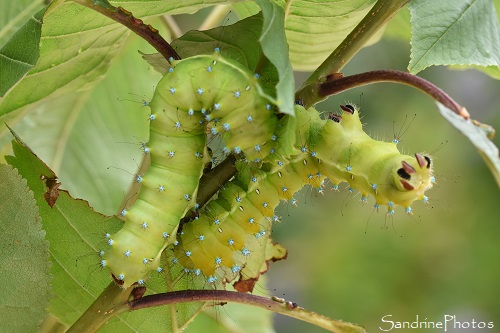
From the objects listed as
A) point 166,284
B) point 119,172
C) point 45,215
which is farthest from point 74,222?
point 119,172

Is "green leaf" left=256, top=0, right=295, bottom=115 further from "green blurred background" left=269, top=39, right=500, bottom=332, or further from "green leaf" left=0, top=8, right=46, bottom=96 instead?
"green blurred background" left=269, top=39, right=500, bottom=332

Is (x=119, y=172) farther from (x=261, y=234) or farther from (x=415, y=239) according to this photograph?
(x=415, y=239)

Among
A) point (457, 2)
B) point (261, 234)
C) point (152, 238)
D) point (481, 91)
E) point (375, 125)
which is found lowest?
point (152, 238)

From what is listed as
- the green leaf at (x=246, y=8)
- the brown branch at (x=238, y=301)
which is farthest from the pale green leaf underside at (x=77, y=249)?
the green leaf at (x=246, y=8)

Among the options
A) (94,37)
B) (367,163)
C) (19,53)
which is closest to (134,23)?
(19,53)

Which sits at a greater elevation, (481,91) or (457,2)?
(481,91)

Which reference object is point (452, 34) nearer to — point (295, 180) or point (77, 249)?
point (295, 180)
